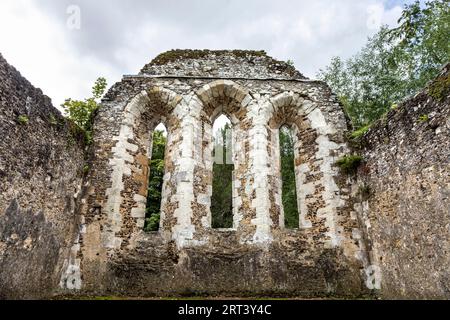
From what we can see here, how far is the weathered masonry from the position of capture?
5.19 metres

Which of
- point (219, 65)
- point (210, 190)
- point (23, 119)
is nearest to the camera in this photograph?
point (23, 119)

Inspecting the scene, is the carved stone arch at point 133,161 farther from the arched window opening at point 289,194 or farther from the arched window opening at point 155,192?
the arched window opening at point 289,194

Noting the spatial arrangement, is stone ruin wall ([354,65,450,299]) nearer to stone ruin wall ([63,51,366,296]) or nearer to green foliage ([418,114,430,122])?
green foliage ([418,114,430,122])

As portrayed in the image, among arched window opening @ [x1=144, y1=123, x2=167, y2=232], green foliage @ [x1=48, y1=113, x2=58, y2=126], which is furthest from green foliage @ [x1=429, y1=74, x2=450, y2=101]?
arched window opening @ [x1=144, y1=123, x2=167, y2=232]

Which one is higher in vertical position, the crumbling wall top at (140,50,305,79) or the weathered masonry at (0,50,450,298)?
the crumbling wall top at (140,50,305,79)

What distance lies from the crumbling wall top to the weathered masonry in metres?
0.04

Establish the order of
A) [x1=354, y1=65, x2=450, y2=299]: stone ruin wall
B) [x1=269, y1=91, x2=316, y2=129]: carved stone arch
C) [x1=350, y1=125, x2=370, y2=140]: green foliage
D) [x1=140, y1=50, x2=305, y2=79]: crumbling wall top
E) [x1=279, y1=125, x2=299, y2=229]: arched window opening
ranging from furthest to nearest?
[x1=279, y1=125, x2=299, y2=229]: arched window opening, [x1=140, y1=50, x2=305, y2=79]: crumbling wall top, [x1=269, y1=91, x2=316, y2=129]: carved stone arch, [x1=350, y1=125, x2=370, y2=140]: green foliage, [x1=354, y1=65, x2=450, y2=299]: stone ruin wall

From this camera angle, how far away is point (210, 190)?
7.95 metres

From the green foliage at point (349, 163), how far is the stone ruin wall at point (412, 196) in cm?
49

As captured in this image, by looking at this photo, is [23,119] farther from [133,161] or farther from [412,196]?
[412,196]

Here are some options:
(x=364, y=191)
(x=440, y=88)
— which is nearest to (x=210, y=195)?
(x=364, y=191)

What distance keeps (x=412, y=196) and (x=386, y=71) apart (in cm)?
1031

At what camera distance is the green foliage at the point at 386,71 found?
39.7 ft

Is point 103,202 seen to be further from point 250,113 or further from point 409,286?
point 409,286
